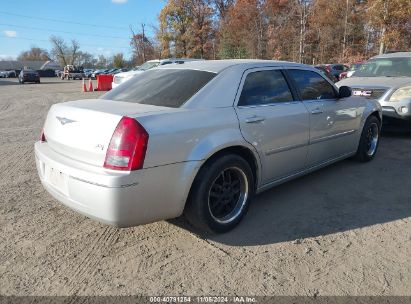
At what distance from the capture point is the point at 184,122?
10.0 ft

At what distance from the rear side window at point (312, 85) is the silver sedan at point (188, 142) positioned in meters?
0.02

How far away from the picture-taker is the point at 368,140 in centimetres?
577

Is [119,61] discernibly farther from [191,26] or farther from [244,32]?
[244,32]

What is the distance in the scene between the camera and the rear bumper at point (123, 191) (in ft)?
9.07

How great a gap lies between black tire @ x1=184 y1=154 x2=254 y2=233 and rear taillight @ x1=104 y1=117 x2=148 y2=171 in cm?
61

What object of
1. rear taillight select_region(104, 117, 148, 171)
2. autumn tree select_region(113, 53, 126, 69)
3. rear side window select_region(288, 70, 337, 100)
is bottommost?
rear taillight select_region(104, 117, 148, 171)

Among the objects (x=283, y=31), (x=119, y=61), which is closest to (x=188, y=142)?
(x=283, y=31)

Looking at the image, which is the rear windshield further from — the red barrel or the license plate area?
the red barrel

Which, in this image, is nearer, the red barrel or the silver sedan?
the silver sedan

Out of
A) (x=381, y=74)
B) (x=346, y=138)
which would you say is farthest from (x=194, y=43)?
(x=346, y=138)

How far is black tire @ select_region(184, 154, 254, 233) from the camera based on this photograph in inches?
125

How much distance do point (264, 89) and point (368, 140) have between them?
2706mm

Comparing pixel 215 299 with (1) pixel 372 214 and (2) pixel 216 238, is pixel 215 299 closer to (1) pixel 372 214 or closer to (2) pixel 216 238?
(2) pixel 216 238

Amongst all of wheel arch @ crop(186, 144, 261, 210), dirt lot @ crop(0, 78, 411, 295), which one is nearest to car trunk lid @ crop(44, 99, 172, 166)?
wheel arch @ crop(186, 144, 261, 210)
